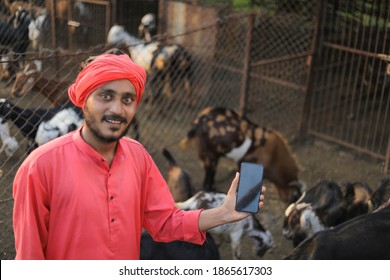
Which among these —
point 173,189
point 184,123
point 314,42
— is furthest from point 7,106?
point 314,42

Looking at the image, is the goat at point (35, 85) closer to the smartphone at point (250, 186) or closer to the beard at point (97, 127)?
the beard at point (97, 127)

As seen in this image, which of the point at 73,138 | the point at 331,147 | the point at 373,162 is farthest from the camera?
the point at 331,147

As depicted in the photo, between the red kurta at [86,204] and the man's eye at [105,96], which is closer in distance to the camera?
the red kurta at [86,204]

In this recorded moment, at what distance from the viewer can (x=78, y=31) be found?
9938 mm

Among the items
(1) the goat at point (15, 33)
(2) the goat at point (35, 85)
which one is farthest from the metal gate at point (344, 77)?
(1) the goat at point (15, 33)

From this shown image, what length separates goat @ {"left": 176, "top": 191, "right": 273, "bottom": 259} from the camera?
4.80m

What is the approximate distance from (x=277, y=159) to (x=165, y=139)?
6.36 ft

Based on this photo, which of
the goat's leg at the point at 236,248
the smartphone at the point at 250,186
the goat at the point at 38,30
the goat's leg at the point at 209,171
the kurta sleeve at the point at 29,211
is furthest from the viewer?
the goat at the point at 38,30

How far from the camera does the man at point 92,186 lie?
6.95 feet

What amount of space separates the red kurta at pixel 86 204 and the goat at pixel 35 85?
10.3ft

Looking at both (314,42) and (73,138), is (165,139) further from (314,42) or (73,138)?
(73,138)

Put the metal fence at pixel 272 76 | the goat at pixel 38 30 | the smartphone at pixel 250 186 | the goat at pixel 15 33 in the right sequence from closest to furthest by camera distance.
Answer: the smartphone at pixel 250 186 < the metal fence at pixel 272 76 < the goat at pixel 15 33 < the goat at pixel 38 30

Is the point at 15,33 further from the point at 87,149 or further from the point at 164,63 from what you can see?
the point at 87,149

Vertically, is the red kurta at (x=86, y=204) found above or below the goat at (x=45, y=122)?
above
